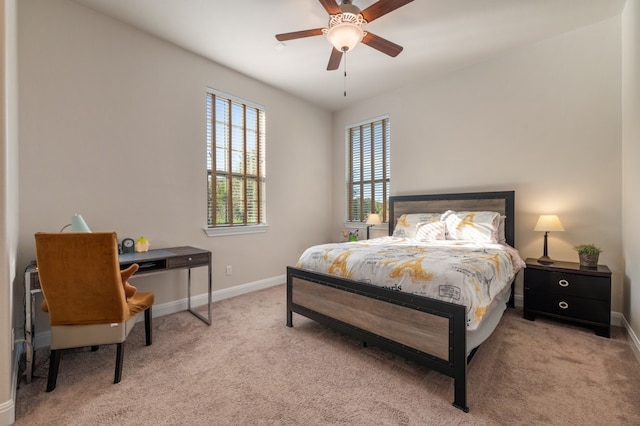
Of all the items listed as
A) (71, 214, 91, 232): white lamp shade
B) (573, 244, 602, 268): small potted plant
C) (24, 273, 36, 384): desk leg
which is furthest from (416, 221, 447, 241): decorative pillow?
(24, 273, 36, 384): desk leg

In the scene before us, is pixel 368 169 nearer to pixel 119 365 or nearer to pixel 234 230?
pixel 234 230

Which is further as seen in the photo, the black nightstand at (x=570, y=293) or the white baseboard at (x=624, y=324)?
the black nightstand at (x=570, y=293)

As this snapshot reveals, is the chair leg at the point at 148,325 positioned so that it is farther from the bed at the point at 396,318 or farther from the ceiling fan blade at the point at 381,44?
the ceiling fan blade at the point at 381,44

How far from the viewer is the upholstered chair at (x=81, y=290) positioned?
179 centimetres

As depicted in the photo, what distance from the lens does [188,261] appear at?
9.05ft

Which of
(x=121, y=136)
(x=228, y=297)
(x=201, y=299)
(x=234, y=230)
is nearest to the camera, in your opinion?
(x=121, y=136)

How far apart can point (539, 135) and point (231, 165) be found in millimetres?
3818

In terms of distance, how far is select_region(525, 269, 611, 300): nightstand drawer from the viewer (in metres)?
2.58

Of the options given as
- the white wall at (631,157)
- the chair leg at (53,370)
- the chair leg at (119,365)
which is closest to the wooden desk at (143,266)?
the chair leg at (53,370)

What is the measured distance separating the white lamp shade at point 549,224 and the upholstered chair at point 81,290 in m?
3.88

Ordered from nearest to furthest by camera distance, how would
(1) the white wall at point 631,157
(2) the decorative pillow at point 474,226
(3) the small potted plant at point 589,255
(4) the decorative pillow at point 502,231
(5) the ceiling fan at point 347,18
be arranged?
1. (5) the ceiling fan at point 347,18
2. (1) the white wall at point 631,157
3. (3) the small potted plant at point 589,255
4. (2) the decorative pillow at point 474,226
5. (4) the decorative pillow at point 502,231

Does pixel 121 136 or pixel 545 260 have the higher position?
pixel 121 136

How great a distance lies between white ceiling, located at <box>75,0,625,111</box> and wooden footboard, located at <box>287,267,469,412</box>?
8.37 ft

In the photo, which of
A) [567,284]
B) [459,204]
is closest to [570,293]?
[567,284]
